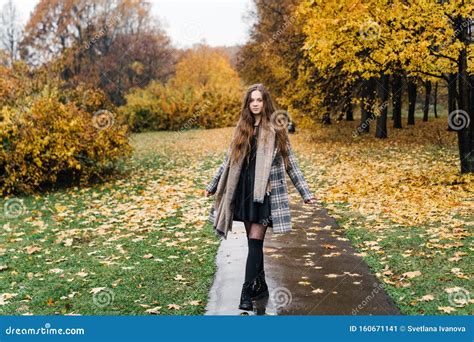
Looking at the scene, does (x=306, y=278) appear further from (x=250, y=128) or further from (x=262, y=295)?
(x=250, y=128)

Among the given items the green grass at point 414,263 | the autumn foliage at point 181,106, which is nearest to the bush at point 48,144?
the green grass at point 414,263

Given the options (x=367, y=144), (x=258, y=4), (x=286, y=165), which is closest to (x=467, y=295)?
(x=286, y=165)

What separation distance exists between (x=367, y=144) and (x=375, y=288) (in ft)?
56.3

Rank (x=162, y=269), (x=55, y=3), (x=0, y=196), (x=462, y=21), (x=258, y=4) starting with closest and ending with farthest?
(x=162, y=269) < (x=462, y=21) < (x=0, y=196) < (x=258, y=4) < (x=55, y=3)

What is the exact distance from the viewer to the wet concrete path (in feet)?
16.4

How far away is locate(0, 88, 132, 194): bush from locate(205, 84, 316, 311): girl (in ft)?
27.4

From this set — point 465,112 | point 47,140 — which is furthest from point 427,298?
point 47,140

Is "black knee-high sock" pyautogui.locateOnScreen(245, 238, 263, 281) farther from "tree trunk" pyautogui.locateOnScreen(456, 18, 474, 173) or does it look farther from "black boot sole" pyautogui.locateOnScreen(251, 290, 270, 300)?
"tree trunk" pyautogui.locateOnScreen(456, 18, 474, 173)

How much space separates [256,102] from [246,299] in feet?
→ 6.05

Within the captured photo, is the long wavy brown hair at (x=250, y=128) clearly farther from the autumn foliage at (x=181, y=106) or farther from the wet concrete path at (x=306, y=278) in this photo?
the autumn foliage at (x=181, y=106)

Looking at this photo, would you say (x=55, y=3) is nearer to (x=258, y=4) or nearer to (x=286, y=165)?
(x=258, y=4)

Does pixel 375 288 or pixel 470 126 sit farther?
pixel 470 126

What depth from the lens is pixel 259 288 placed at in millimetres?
5301

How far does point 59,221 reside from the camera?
375 inches
